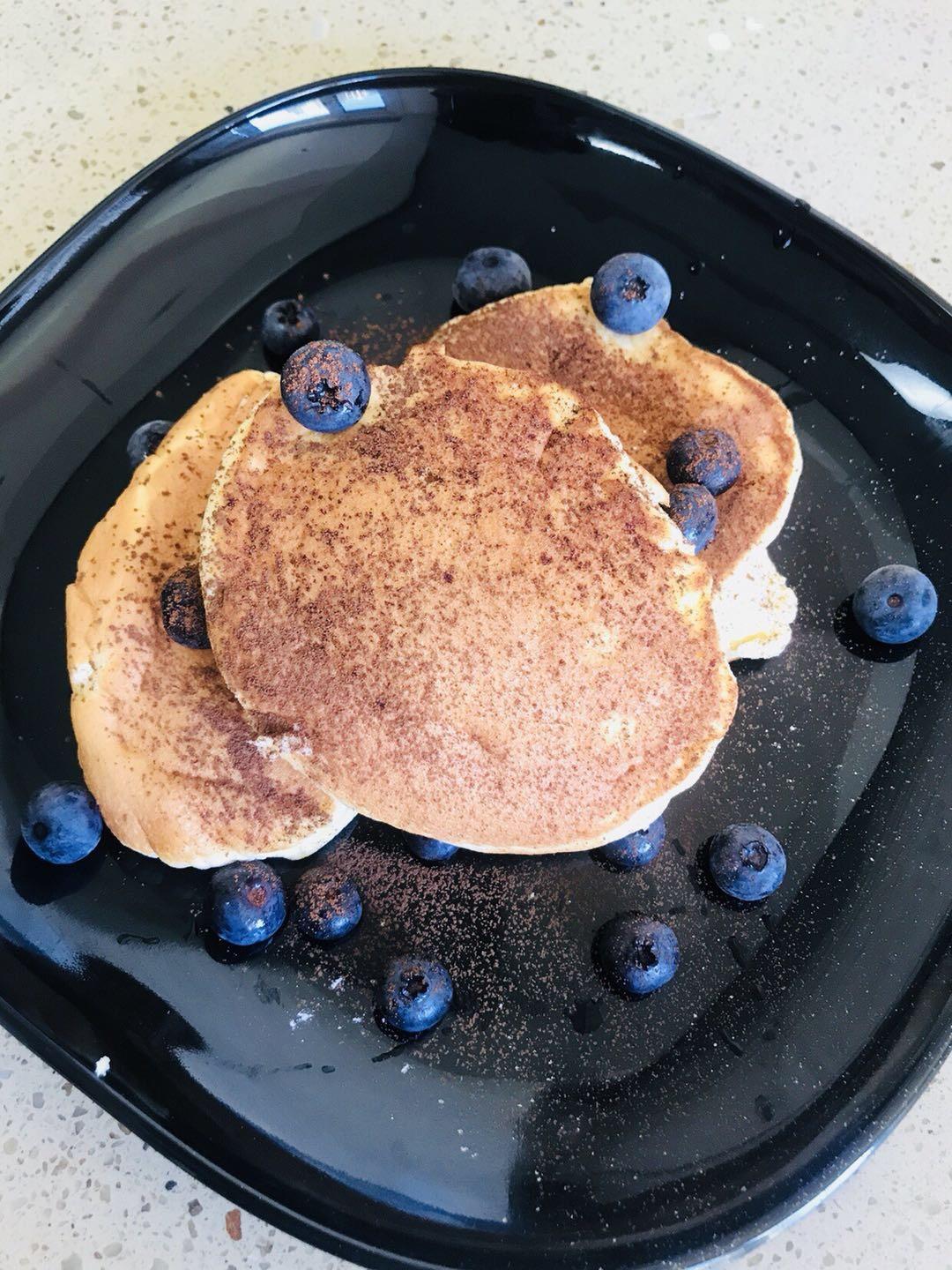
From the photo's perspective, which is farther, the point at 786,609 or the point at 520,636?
the point at 786,609

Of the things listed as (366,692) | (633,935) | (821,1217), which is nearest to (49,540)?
(366,692)

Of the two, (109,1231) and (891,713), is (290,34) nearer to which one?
(891,713)

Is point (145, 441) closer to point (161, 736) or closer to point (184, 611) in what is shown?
point (184, 611)

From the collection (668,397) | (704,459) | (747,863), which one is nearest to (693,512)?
(704,459)

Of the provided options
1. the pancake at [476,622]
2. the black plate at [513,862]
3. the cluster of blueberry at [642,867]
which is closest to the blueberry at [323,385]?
the pancake at [476,622]

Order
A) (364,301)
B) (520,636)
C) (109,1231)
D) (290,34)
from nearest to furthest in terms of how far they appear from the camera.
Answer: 1. (520,636)
2. (109,1231)
3. (364,301)
4. (290,34)

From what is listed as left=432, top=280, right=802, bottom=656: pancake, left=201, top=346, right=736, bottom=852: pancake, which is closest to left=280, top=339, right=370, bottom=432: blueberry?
left=201, top=346, right=736, bottom=852: pancake
